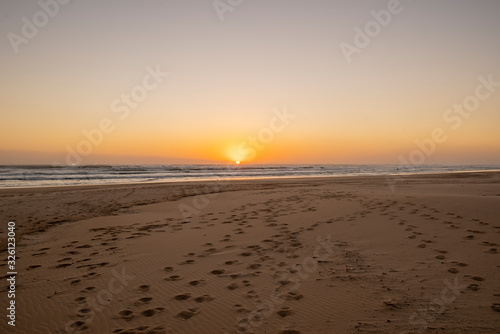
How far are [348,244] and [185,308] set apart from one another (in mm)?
4256

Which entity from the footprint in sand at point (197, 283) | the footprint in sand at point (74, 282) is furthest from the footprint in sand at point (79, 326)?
the footprint in sand at point (197, 283)

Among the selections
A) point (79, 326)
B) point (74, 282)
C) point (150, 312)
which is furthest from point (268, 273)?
point (74, 282)

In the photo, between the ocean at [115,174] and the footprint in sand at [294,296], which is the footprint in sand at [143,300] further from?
the ocean at [115,174]

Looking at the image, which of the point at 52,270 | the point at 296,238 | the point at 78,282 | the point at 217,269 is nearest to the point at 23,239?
the point at 52,270

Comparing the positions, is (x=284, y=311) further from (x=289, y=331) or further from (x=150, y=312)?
(x=150, y=312)

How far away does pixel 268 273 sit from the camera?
5188mm

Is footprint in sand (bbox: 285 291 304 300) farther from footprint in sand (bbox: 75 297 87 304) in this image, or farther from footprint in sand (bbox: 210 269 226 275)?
footprint in sand (bbox: 75 297 87 304)

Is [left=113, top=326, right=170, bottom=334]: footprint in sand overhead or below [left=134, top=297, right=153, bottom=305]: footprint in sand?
below

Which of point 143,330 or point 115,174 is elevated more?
point 115,174

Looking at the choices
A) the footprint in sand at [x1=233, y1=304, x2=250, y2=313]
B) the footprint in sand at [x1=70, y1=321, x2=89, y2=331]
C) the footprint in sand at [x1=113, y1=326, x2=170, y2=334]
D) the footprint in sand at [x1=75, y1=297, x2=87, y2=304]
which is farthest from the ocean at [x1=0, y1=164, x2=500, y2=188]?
the footprint in sand at [x1=233, y1=304, x2=250, y2=313]

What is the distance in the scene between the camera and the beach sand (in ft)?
12.3

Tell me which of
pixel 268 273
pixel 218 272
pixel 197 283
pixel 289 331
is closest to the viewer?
pixel 289 331

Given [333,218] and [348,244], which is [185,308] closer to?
[348,244]

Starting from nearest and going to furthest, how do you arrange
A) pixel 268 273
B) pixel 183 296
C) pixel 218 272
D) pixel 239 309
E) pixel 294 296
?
pixel 239 309 < pixel 294 296 < pixel 183 296 < pixel 268 273 < pixel 218 272
